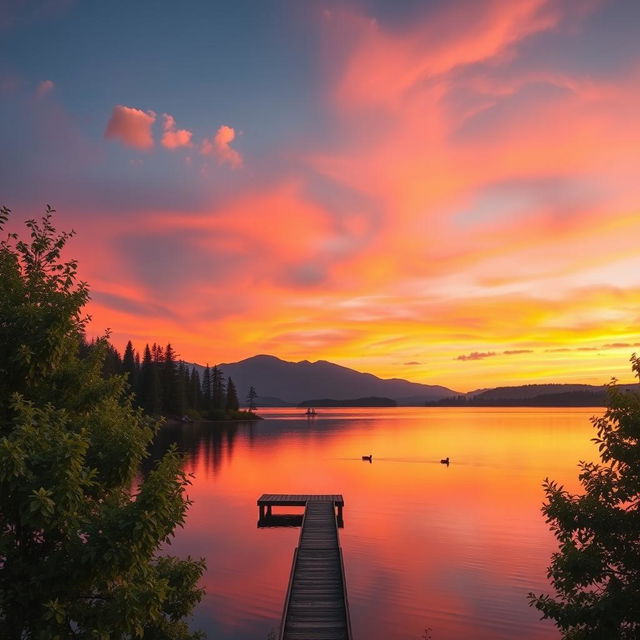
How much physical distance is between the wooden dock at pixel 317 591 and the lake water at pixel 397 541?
2.36m

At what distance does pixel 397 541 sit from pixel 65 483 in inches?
1530

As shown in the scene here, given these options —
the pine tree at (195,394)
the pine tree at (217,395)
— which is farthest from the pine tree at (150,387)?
the pine tree at (217,395)

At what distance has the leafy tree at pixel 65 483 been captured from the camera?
8.96m

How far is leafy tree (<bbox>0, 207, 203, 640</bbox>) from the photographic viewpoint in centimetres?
896

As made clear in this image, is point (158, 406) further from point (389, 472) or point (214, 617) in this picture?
point (214, 617)

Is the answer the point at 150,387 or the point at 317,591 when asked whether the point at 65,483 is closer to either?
the point at 317,591

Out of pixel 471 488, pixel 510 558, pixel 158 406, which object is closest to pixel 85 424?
pixel 510 558

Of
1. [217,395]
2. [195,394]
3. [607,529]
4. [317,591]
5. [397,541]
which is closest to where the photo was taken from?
[607,529]

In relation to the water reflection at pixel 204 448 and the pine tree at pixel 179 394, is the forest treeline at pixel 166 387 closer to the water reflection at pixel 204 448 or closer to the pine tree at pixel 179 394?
the pine tree at pixel 179 394

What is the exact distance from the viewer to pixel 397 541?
141 ft

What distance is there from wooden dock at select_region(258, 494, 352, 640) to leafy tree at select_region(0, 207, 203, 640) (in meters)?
10.1

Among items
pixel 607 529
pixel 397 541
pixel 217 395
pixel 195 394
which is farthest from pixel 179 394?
pixel 607 529

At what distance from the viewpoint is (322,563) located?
29766 millimetres

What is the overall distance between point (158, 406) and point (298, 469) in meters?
84.5
